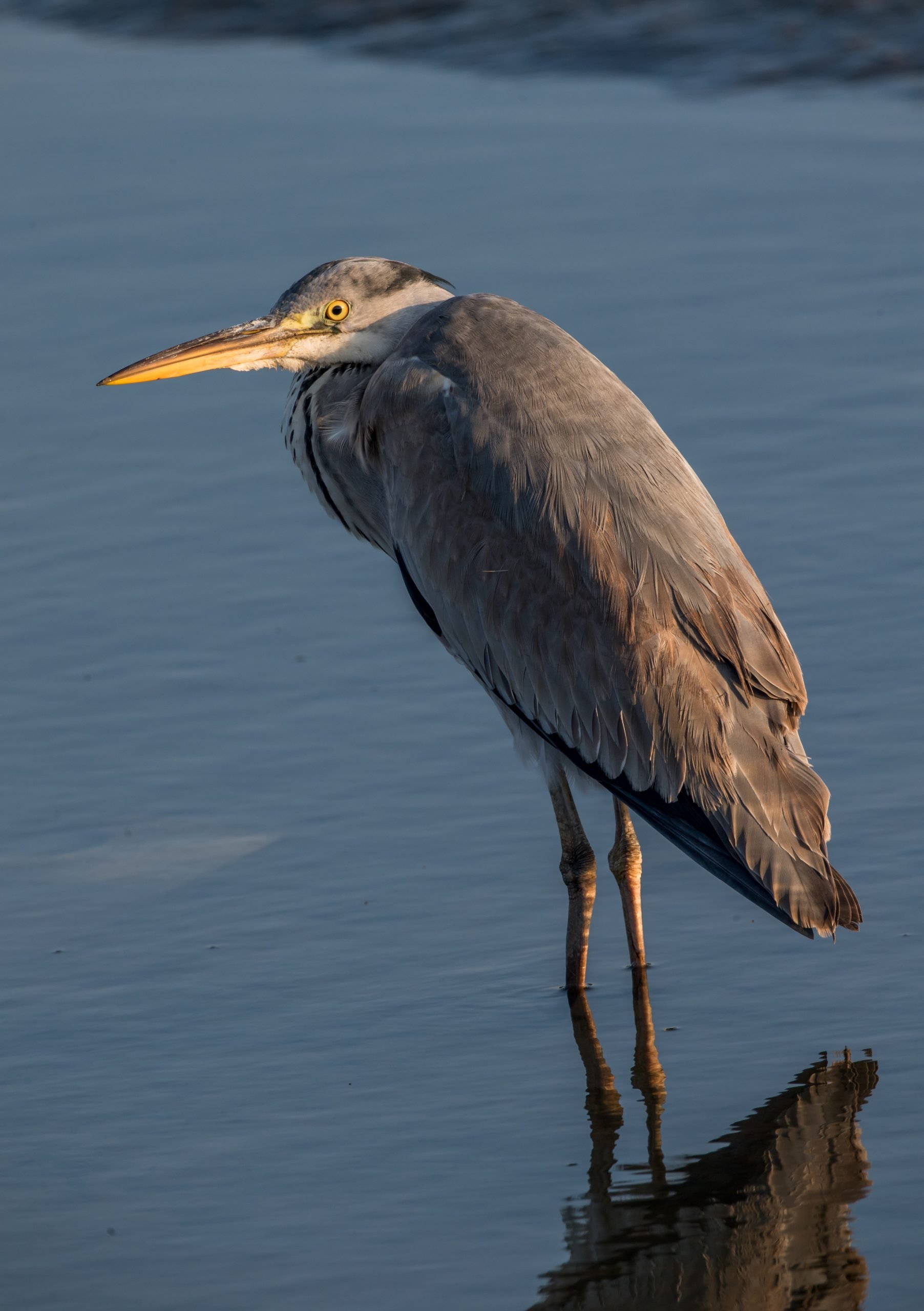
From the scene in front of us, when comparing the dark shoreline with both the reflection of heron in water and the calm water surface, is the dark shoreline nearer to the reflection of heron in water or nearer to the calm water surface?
the calm water surface

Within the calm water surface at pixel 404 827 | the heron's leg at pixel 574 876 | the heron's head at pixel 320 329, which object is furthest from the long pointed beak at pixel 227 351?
the heron's leg at pixel 574 876

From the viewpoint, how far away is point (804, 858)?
5.32 metres

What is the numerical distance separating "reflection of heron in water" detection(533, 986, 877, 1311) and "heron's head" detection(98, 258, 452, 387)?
8.50 feet

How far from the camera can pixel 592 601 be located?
5.71m

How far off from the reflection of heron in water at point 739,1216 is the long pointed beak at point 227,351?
263 centimetres

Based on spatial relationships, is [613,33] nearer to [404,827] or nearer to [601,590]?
[404,827]

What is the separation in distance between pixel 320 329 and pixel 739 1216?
316 centimetres

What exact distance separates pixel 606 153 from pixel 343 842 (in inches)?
257

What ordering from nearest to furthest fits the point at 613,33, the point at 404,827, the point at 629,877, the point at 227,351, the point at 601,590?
1. the point at 601,590
2. the point at 629,877
3. the point at 404,827
4. the point at 227,351
5. the point at 613,33

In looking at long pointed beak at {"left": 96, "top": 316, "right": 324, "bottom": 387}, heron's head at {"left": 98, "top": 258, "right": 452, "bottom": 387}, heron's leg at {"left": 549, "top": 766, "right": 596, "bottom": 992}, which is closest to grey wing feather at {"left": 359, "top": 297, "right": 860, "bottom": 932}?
heron's leg at {"left": 549, "top": 766, "right": 596, "bottom": 992}

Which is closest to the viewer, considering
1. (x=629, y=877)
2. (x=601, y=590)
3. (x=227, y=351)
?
(x=601, y=590)

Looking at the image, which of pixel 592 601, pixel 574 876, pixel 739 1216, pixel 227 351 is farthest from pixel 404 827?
pixel 739 1216

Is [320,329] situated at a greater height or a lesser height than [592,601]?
greater

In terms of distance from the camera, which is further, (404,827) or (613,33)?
(613,33)
